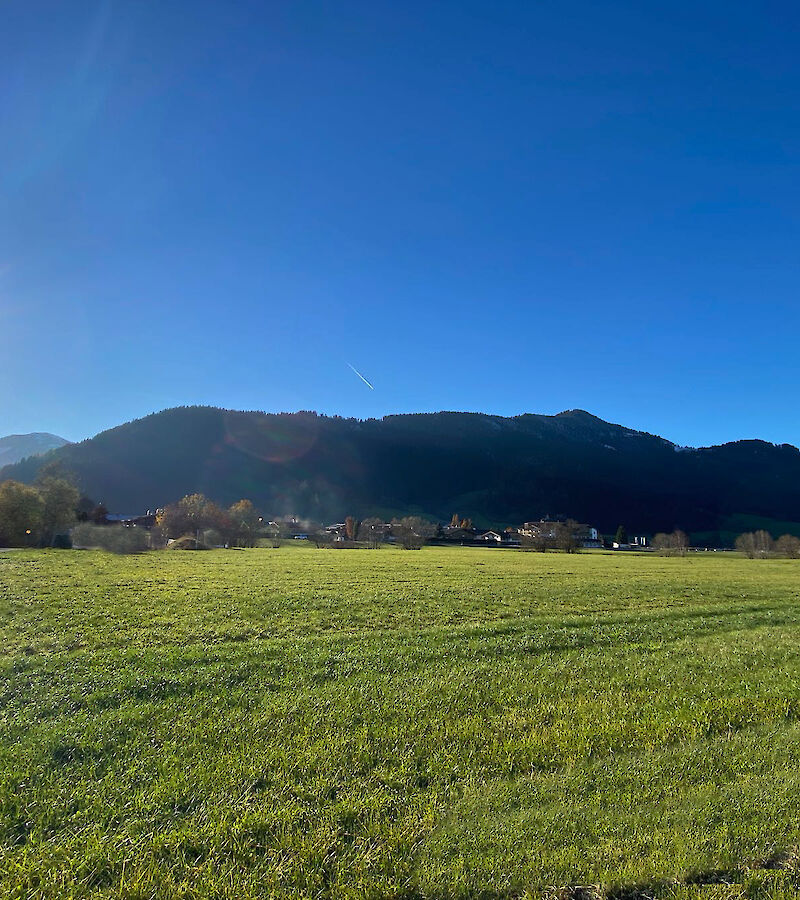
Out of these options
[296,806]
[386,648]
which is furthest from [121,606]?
[296,806]

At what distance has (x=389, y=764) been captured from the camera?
24.9 feet

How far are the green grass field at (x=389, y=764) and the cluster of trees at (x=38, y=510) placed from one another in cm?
6363

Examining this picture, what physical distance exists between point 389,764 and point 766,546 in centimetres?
14433

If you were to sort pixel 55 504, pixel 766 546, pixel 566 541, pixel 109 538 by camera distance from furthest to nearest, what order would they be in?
1. pixel 766 546
2. pixel 566 541
3. pixel 109 538
4. pixel 55 504

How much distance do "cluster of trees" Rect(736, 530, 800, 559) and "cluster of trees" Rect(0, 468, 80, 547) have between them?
449 feet

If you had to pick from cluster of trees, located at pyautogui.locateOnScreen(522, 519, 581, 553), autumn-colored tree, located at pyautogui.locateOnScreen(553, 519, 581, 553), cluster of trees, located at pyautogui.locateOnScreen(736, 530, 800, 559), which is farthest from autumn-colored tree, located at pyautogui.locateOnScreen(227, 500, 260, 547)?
cluster of trees, located at pyautogui.locateOnScreen(736, 530, 800, 559)

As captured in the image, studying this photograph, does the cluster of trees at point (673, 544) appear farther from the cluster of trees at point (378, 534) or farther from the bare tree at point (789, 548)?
the cluster of trees at point (378, 534)

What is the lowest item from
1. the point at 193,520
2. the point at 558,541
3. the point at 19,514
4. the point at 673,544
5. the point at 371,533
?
Result: the point at 673,544

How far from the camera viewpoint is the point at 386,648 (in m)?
15.4

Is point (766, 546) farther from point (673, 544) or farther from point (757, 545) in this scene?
point (673, 544)

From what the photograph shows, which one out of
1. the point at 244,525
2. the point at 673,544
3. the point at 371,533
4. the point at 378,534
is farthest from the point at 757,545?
the point at 244,525

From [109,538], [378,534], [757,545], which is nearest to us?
[109,538]

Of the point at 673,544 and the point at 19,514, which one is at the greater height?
the point at 19,514

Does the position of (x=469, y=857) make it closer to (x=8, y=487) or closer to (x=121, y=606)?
(x=121, y=606)
